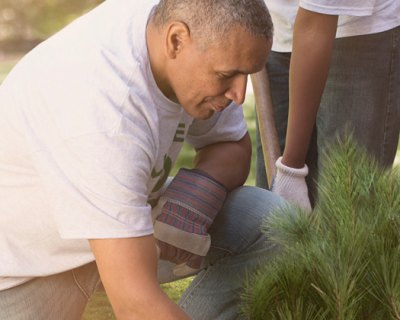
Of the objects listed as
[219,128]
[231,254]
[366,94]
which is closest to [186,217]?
[231,254]

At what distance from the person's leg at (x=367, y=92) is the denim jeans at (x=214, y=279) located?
544mm

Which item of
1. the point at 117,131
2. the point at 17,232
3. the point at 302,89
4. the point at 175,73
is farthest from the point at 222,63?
the point at 302,89

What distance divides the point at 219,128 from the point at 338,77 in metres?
0.60

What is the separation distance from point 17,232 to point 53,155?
307 mm

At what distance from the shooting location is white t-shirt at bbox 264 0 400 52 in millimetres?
2604

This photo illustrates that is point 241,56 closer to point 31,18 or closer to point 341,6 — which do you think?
point 341,6

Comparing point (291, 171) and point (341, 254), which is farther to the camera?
point (291, 171)

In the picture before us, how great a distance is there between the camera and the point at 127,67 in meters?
1.99

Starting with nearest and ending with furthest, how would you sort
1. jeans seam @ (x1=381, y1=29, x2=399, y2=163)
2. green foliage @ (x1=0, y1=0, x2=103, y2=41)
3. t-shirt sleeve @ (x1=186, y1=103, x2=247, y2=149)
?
1. t-shirt sleeve @ (x1=186, y1=103, x2=247, y2=149)
2. jeans seam @ (x1=381, y1=29, x2=399, y2=163)
3. green foliage @ (x1=0, y1=0, x2=103, y2=41)

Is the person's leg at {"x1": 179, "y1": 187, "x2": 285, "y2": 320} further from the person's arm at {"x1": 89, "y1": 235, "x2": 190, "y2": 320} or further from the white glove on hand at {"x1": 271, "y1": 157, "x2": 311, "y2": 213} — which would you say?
the person's arm at {"x1": 89, "y1": 235, "x2": 190, "y2": 320}

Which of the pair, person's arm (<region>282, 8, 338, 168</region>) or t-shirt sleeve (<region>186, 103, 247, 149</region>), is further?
person's arm (<region>282, 8, 338, 168</region>)

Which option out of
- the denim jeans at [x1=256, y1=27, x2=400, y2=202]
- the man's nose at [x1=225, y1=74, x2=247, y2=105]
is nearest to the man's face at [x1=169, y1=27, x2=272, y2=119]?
the man's nose at [x1=225, y1=74, x2=247, y2=105]

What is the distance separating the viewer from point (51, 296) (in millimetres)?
2225

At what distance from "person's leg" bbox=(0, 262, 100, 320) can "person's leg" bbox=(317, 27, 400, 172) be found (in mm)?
949
